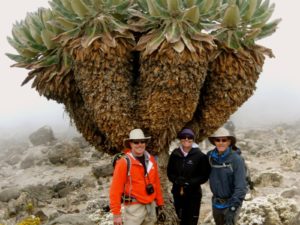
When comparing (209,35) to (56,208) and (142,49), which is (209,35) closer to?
(142,49)

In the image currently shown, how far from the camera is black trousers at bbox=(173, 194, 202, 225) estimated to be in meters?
6.91

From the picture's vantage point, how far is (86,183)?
16.8m

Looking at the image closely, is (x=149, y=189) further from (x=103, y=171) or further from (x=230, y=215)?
(x=103, y=171)

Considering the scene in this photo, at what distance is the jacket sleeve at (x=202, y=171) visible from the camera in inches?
258

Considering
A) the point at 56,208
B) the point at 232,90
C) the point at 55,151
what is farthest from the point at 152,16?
the point at 55,151

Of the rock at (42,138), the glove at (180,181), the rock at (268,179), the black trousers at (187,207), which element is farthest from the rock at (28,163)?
the glove at (180,181)

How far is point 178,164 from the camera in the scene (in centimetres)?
670

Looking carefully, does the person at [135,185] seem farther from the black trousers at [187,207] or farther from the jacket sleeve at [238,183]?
the jacket sleeve at [238,183]

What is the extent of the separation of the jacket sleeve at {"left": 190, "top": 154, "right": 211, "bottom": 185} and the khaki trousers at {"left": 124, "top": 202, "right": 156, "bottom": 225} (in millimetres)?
686

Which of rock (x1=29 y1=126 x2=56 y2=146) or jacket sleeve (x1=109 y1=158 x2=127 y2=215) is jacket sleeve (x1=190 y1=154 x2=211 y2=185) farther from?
rock (x1=29 y1=126 x2=56 y2=146)

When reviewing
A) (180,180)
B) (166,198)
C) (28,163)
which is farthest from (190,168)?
(28,163)

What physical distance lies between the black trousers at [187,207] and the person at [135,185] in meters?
0.59

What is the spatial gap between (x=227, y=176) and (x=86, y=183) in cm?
1120

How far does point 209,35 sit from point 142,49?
0.90 meters
